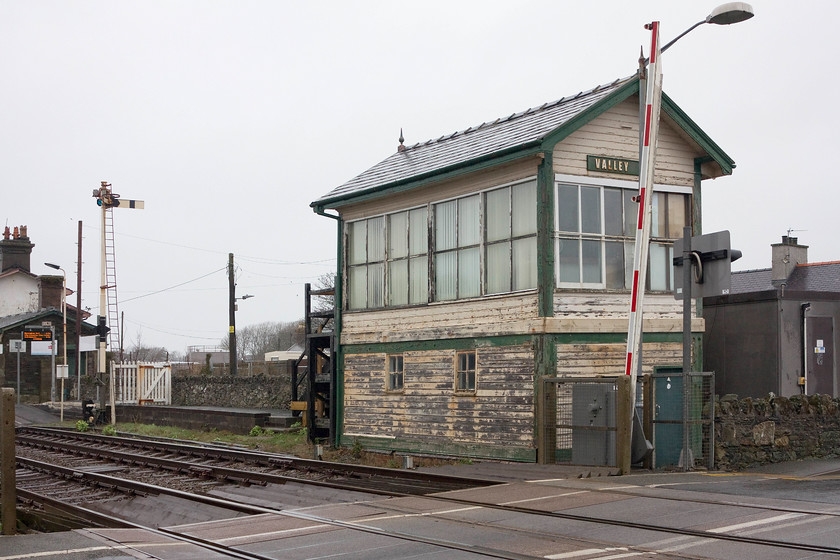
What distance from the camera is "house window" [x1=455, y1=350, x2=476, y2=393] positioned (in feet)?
58.3

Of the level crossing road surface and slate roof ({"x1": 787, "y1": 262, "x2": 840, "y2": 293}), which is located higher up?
slate roof ({"x1": 787, "y1": 262, "x2": 840, "y2": 293})

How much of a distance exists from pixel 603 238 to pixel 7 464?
1073 cm

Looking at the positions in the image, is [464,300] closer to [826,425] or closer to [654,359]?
[654,359]

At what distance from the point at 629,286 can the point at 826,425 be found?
4.61 meters

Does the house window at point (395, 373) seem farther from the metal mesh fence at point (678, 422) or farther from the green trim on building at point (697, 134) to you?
the green trim on building at point (697, 134)

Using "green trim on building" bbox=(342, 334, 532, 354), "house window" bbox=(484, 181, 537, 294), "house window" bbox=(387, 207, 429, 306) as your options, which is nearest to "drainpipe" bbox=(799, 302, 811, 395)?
"house window" bbox=(484, 181, 537, 294)

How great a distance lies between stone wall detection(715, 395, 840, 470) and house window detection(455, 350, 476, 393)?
175 inches

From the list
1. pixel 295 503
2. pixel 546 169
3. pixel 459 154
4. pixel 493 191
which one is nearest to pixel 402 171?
pixel 459 154

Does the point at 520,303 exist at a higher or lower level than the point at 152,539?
higher

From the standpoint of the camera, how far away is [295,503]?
42.0 feet

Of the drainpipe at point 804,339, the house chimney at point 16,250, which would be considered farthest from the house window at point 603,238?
the house chimney at point 16,250

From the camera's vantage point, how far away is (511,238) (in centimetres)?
1700

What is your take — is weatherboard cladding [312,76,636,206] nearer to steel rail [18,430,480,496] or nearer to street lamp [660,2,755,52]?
street lamp [660,2,755,52]

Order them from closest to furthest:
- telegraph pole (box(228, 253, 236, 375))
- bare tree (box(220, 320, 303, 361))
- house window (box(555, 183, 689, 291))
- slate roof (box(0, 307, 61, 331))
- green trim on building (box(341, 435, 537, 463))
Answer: green trim on building (box(341, 435, 537, 463)) → house window (box(555, 183, 689, 291)) → telegraph pole (box(228, 253, 236, 375)) → slate roof (box(0, 307, 61, 331)) → bare tree (box(220, 320, 303, 361))
